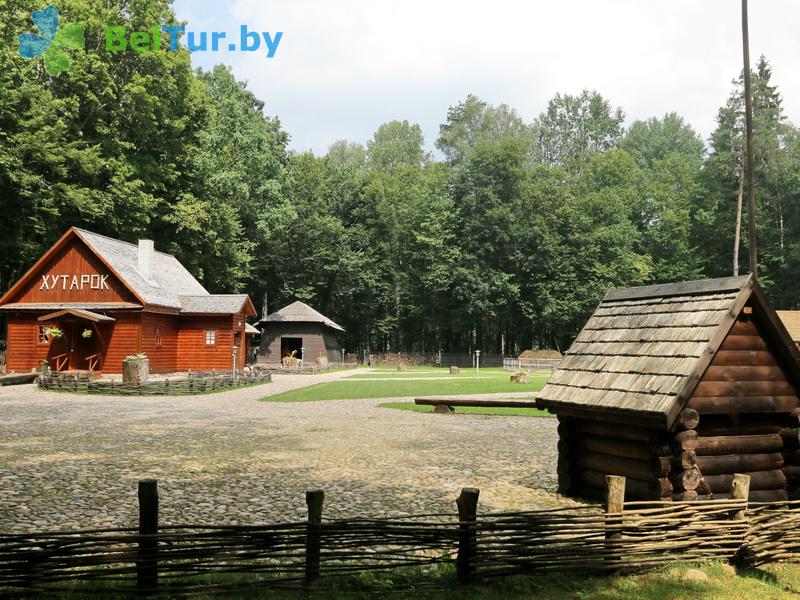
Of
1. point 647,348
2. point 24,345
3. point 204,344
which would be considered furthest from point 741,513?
point 24,345

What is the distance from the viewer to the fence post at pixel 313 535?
6.22m

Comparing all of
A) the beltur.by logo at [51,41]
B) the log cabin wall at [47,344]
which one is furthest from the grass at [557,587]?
the beltur.by logo at [51,41]

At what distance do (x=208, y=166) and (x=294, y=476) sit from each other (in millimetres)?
47387

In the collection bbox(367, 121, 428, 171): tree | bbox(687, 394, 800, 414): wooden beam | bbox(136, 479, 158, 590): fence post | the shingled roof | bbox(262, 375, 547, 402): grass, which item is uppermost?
bbox(367, 121, 428, 171): tree

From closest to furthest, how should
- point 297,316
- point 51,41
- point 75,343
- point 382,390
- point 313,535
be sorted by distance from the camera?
point 313,535 < point 382,390 < point 75,343 < point 51,41 < point 297,316

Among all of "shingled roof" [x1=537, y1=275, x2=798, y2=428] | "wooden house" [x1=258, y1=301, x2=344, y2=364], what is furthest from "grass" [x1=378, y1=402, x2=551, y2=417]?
"wooden house" [x1=258, y1=301, x2=344, y2=364]

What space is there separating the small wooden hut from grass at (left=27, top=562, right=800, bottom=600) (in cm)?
174

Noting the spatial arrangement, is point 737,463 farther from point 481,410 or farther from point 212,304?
point 212,304

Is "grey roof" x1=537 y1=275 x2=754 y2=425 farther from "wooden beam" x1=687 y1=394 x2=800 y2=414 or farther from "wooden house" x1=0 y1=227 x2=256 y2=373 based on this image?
"wooden house" x1=0 y1=227 x2=256 y2=373

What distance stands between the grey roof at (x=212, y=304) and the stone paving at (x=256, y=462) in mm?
18636

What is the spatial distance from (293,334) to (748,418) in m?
51.3

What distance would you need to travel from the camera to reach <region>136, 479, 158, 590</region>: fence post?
232 inches

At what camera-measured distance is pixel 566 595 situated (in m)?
6.36

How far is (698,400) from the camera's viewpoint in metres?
8.87
